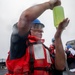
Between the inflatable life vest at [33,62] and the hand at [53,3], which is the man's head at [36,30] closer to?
the inflatable life vest at [33,62]

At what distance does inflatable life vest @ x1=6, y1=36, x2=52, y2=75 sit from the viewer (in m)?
1.57

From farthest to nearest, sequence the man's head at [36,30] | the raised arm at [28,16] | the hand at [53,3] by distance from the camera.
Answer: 1. the man's head at [36,30]
2. the hand at [53,3]
3. the raised arm at [28,16]

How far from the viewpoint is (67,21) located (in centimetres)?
144

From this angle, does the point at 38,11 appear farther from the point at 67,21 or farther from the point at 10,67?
the point at 10,67

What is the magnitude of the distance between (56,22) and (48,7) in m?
0.13

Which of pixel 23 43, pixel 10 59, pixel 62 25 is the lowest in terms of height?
pixel 10 59

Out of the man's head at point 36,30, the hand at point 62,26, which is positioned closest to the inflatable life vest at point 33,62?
the man's head at point 36,30

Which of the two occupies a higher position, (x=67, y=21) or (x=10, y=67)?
(x=67, y=21)

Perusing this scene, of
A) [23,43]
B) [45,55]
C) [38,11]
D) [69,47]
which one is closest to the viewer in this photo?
[38,11]

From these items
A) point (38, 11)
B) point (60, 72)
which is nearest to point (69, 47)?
point (60, 72)

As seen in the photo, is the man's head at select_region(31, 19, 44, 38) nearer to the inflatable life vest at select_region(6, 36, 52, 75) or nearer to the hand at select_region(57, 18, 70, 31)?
the inflatable life vest at select_region(6, 36, 52, 75)

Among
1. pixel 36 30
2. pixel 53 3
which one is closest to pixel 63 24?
pixel 53 3

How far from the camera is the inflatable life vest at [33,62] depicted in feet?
5.15

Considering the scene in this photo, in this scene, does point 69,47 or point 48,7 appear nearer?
point 48,7
